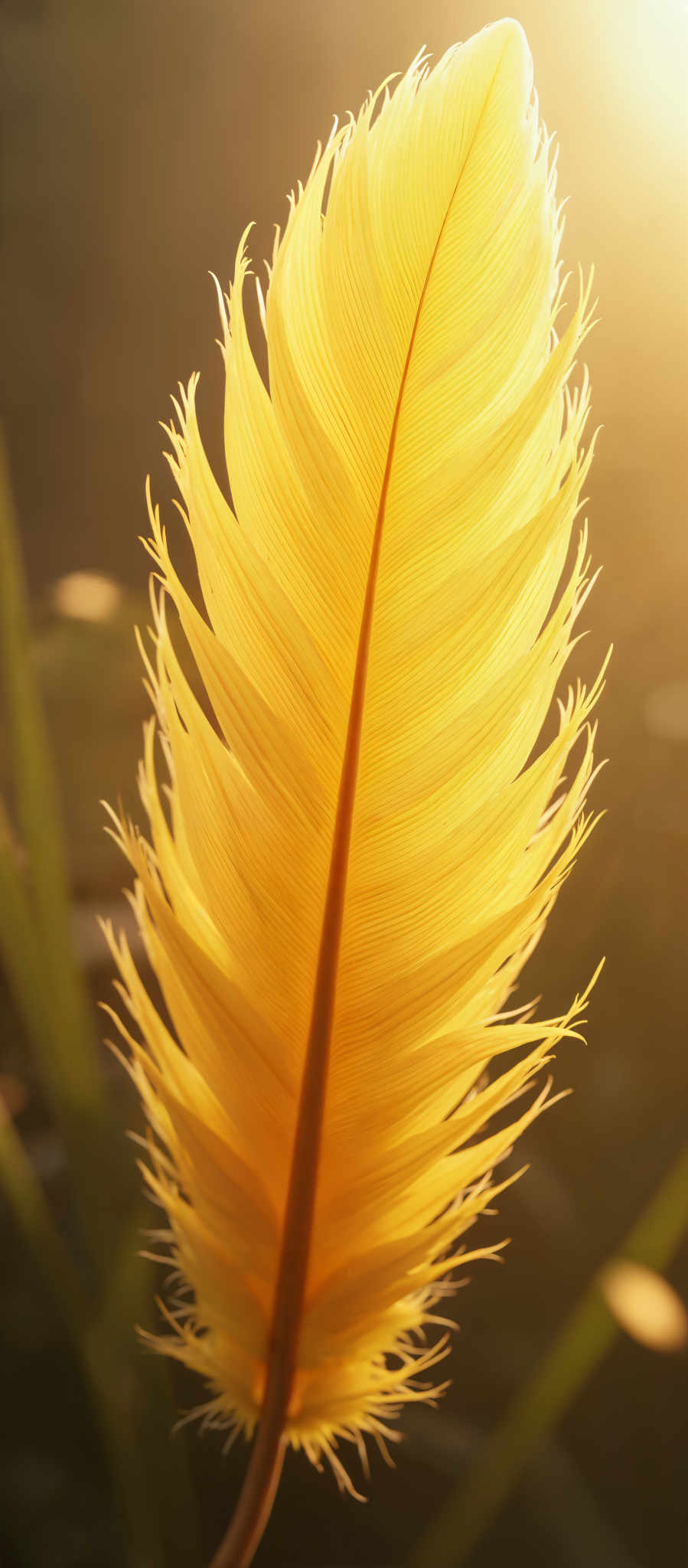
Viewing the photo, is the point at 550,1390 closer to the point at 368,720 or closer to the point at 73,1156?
the point at 73,1156

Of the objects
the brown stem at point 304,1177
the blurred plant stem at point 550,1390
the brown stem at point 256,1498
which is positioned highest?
the brown stem at point 304,1177

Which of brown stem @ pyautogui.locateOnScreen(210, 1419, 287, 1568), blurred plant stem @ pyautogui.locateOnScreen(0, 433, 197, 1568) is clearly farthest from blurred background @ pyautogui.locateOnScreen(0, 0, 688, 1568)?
brown stem @ pyautogui.locateOnScreen(210, 1419, 287, 1568)

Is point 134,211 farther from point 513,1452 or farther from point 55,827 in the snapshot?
point 513,1452

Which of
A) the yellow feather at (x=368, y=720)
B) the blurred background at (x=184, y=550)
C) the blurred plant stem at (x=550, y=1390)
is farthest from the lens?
the blurred background at (x=184, y=550)

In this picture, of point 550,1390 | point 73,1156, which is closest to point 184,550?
point 73,1156

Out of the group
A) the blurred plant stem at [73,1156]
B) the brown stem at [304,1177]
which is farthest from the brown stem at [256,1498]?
the blurred plant stem at [73,1156]

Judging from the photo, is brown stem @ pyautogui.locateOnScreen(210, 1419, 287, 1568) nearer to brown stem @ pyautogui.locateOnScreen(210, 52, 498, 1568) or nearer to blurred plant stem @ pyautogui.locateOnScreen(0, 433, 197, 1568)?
brown stem @ pyautogui.locateOnScreen(210, 52, 498, 1568)

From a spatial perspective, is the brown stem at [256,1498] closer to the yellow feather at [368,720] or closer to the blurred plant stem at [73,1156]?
the yellow feather at [368,720]
